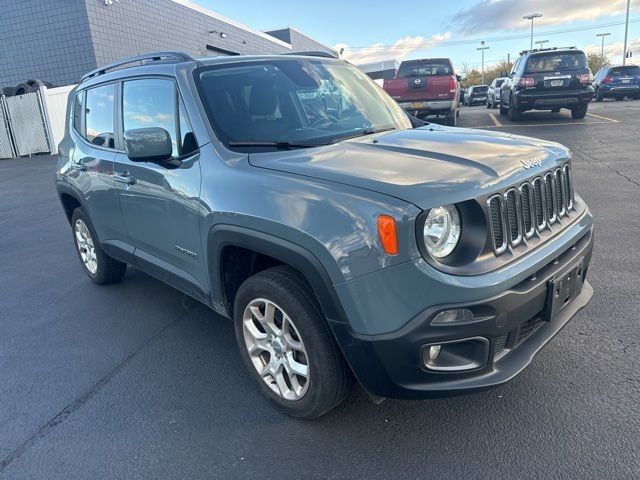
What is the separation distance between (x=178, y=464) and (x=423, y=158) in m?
1.95

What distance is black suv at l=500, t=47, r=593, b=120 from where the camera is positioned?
14328mm

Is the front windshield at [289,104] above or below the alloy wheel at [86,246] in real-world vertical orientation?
above

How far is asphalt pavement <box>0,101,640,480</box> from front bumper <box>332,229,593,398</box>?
40 centimetres

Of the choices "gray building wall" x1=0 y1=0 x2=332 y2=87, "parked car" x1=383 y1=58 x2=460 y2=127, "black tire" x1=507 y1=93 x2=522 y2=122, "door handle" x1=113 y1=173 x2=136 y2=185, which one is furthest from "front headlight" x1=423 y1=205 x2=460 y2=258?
"gray building wall" x1=0 y1=0 x2=332 y2=87

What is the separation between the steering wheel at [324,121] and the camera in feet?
11.4

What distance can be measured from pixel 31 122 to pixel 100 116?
52.7ft

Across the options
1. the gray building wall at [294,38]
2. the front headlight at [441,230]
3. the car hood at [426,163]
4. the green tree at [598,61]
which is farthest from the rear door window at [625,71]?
the green tree at [598,61]

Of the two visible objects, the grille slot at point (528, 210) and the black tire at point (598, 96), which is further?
the black tire at point (598, 96)

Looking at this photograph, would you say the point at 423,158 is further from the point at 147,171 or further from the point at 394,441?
the point at 147,171

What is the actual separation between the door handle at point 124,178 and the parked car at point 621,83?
2775 cm

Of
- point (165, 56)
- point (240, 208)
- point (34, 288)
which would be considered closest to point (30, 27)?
point (34, 288)

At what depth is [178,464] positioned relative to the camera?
264cm

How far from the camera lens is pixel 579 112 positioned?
15.4m

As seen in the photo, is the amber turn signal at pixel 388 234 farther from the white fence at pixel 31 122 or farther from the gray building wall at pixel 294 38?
the gray building wall at pixel 294 38
